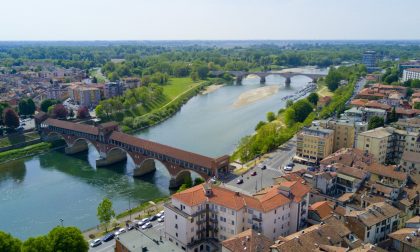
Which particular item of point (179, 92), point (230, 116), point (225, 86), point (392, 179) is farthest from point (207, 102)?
point (392, 179)

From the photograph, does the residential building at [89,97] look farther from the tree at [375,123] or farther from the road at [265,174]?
the tree at [375,123]

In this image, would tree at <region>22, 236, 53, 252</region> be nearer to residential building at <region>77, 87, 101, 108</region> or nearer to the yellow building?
the yellow building

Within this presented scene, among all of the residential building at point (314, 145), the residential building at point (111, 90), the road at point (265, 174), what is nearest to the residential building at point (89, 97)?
the residential building at point (111, 90)

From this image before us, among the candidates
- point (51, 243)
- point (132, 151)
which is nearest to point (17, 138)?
point (132, 151)

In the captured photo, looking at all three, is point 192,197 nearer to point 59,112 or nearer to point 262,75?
point 59,112

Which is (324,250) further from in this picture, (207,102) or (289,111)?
(207,102)

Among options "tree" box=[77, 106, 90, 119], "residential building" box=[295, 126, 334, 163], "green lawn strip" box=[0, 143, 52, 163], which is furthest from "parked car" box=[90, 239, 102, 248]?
"tree" box=[77, 106, 90, 119]
